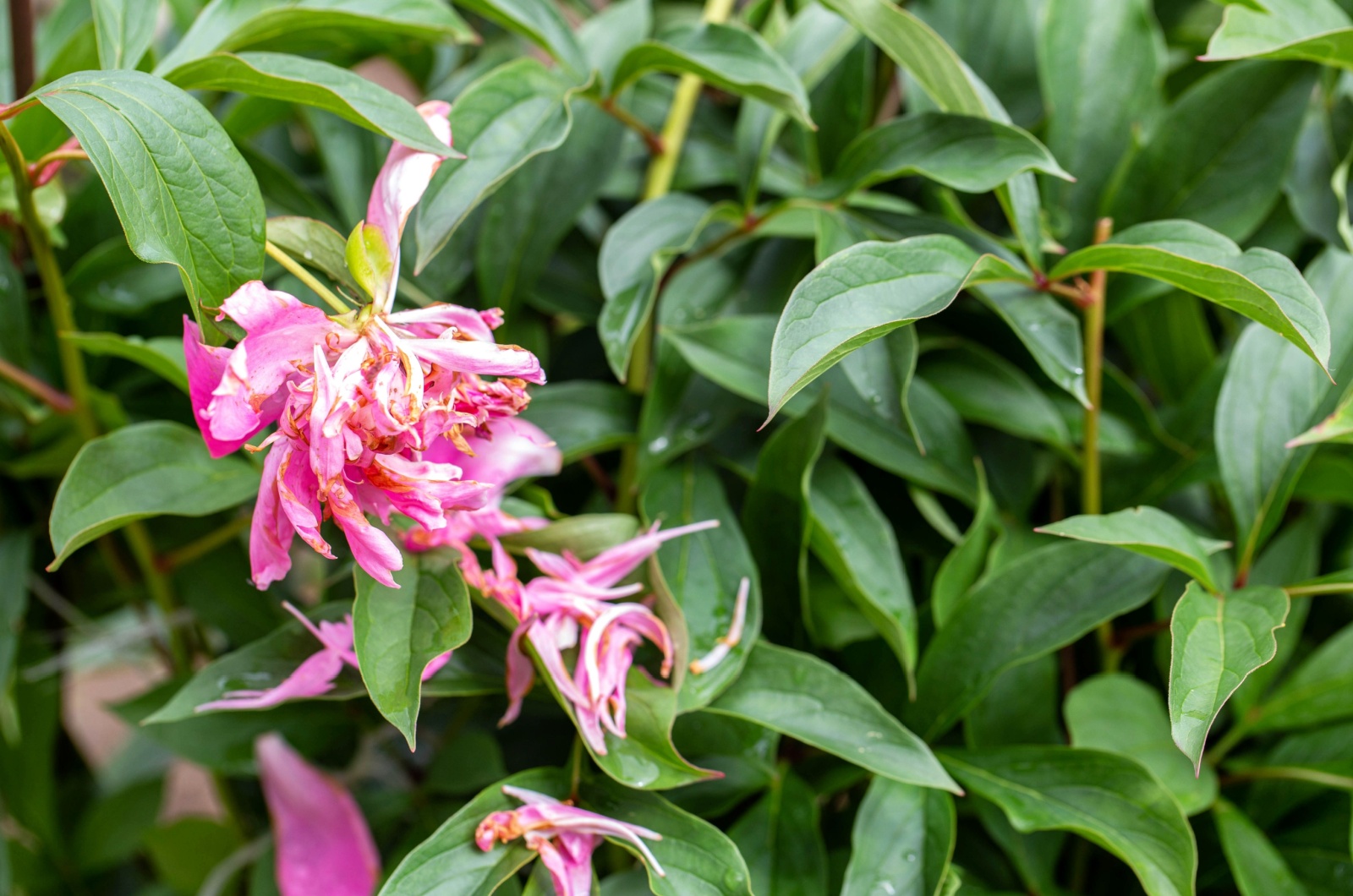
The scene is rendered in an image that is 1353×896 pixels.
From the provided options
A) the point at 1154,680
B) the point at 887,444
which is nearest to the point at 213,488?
the point at 887,444

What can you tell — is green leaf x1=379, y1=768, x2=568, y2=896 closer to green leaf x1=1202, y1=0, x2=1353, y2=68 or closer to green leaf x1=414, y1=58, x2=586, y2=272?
green leaf x1=414, y1=58, x2=586, y2=272

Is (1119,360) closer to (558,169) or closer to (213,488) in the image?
(558,169)

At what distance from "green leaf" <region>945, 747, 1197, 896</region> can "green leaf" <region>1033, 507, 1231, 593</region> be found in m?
0.07

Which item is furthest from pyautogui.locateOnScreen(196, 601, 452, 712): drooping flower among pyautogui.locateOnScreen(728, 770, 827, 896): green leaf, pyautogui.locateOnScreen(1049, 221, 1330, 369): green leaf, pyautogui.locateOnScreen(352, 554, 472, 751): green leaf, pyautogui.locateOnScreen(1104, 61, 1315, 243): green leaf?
pyautogui.locateOnScreen(1104, 61, 1315, 243): green leaf

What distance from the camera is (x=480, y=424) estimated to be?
269 mm

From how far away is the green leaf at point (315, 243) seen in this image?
279 mm

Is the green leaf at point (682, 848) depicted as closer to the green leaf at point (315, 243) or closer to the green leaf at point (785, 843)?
the green leaf at point (785, 843)

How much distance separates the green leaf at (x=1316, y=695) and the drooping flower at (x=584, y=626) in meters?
0.24

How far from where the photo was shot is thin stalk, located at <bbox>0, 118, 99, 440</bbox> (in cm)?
29

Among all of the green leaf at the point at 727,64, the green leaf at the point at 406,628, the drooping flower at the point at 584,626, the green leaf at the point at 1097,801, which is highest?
the green leaf at the point at 727,64

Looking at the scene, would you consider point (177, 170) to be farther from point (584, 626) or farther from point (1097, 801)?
point (1097, 801)

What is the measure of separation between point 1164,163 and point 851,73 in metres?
0.14

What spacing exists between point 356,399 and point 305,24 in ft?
0.63

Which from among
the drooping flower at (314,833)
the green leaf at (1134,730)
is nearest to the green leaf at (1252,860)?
the green leaf at (1134,730)
